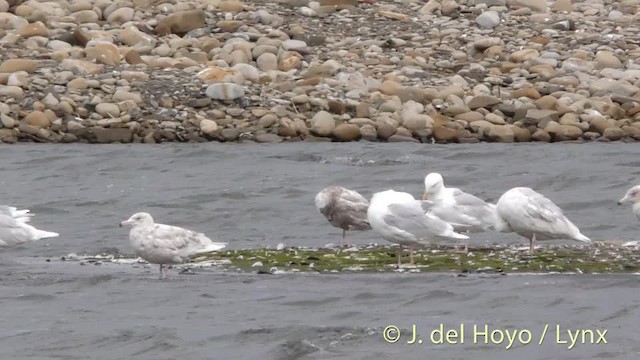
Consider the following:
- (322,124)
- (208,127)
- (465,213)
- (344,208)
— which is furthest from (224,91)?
(465,213)

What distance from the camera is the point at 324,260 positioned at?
54.2 feet

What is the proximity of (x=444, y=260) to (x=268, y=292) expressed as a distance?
2070 millimetres

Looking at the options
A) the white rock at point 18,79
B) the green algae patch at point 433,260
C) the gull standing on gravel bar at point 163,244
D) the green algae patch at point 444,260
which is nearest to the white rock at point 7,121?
the white rock at point 18,79

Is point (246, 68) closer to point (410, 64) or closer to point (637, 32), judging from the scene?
point (410, 64)

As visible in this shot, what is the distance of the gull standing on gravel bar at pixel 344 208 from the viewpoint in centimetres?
1762

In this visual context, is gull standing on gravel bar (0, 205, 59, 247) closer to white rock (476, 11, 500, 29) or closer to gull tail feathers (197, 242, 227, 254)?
gull tail feathers (197, 242, 227, 254)

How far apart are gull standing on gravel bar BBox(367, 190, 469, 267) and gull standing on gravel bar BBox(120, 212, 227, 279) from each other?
177 cm

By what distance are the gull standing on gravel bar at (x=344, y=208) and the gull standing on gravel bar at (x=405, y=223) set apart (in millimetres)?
1471

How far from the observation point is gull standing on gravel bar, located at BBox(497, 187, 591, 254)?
16078 millimetres

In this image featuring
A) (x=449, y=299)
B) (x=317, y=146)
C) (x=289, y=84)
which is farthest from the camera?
(x=289, y=84)

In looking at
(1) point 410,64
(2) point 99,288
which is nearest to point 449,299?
(2) point 99,288

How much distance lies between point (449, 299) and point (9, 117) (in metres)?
17.0

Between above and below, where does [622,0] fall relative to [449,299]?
above

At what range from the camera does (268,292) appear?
15.2 m
